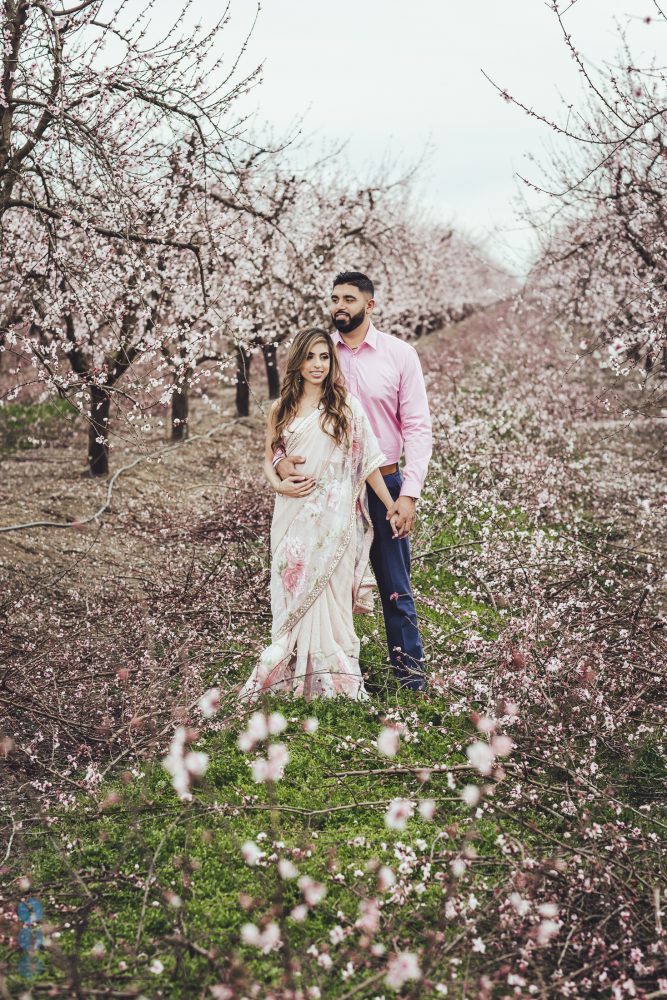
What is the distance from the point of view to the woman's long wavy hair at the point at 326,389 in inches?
180

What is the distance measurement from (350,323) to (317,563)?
1404 mm

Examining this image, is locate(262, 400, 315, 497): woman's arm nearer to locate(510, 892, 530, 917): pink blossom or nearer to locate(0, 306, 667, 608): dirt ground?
locate(0, 306, 667, 608): dirt ground

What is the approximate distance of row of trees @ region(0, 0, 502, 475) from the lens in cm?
576

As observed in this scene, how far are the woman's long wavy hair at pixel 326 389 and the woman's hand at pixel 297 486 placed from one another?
0.88 ft

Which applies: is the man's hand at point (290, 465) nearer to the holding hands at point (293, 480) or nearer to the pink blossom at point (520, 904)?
the holding hands at point (293, 480)

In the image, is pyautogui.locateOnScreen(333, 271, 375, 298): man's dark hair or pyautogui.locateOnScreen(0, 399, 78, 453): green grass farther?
pyautogui.locateOnScreen(0, 399, 78, 453): green grass

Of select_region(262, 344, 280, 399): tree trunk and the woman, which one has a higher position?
select_region(262, 344, 280, 399): tree trunk

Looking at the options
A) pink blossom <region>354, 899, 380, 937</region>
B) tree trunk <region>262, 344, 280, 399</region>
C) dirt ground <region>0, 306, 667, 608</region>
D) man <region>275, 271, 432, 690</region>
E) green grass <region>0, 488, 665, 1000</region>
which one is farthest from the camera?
tree trunk <region>262, 344, 280, 399</region>

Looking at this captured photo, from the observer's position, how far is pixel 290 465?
15.3ft

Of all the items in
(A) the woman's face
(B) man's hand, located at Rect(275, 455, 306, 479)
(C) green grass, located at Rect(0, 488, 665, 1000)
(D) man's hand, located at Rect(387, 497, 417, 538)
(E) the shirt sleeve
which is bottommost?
(C) green grass, located at Rect(0, 488, 665, 1000)

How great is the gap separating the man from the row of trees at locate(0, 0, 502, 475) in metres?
1.23

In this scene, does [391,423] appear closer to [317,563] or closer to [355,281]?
[355,281]

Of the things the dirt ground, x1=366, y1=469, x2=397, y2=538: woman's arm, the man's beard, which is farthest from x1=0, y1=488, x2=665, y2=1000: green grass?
the dirt ground

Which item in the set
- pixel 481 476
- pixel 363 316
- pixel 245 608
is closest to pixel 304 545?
pixel 363 316
